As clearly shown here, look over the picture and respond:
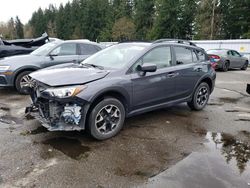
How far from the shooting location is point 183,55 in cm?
551

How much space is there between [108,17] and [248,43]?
157 feet

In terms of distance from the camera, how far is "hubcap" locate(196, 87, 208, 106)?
599cm

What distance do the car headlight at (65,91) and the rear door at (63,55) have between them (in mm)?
3834

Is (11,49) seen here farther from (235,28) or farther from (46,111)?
(235,28)

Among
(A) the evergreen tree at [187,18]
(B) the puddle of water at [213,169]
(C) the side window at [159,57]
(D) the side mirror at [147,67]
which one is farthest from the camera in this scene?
(A) the evergreen tree at [187,18]

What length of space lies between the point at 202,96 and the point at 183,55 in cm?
127

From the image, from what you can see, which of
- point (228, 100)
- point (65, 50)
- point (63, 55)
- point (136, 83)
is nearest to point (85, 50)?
point (65, 50)

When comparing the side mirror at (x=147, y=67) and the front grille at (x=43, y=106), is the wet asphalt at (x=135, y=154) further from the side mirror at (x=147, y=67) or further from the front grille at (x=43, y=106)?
the side mirror at (x=147, y=67)

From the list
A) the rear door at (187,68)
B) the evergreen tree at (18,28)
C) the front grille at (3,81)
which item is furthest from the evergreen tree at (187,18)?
the evergreen tree at (18,28)

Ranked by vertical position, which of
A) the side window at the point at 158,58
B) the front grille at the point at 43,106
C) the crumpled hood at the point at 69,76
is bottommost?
the front grille at the point at 43,106

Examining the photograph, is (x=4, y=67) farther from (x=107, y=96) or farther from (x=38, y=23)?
(x=38, y=23)

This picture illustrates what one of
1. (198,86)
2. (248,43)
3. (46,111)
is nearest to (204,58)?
(198,86)

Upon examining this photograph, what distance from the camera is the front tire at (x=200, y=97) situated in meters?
5.87

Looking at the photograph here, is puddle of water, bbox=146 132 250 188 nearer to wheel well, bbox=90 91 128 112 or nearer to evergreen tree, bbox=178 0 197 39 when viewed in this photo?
wheel well, bbox=90 91 128 112
